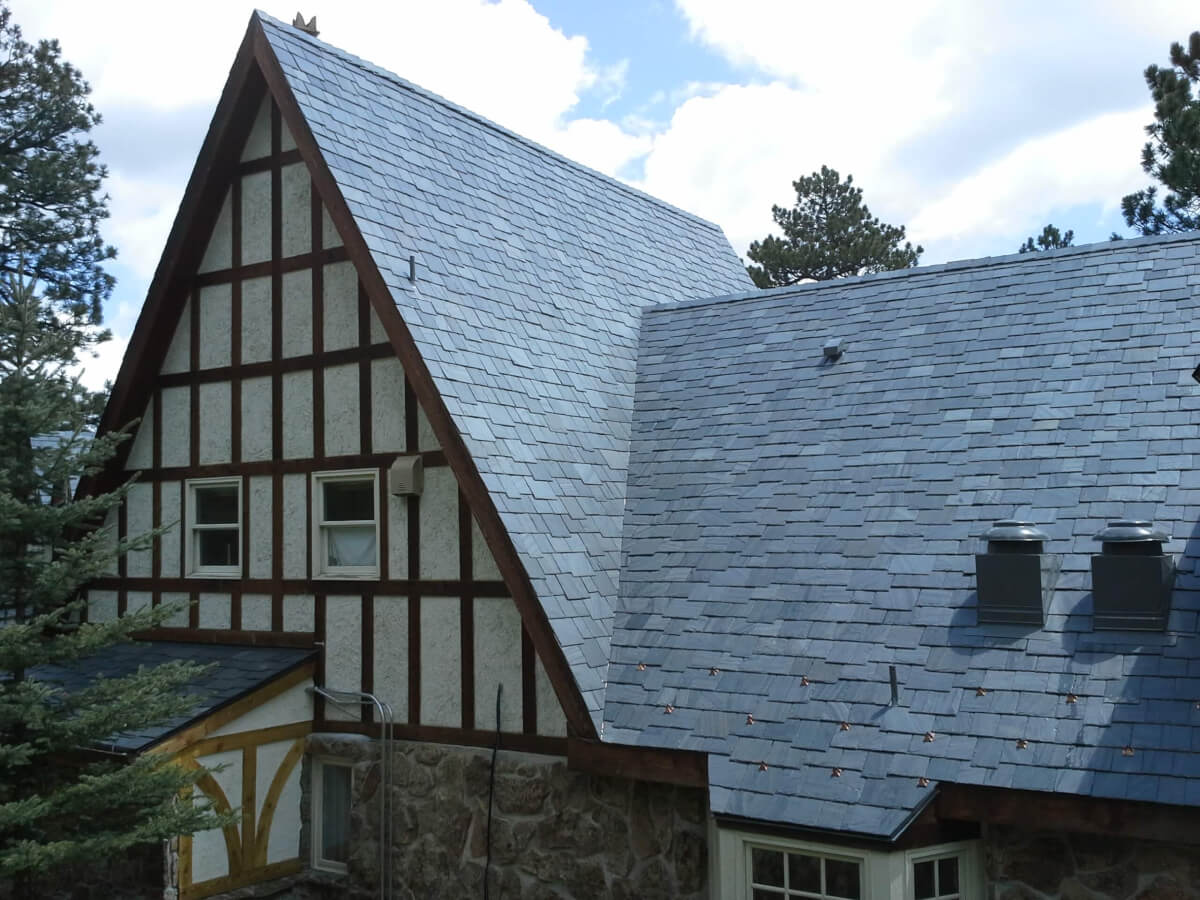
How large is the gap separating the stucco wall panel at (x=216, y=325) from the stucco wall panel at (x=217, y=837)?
3731 mm

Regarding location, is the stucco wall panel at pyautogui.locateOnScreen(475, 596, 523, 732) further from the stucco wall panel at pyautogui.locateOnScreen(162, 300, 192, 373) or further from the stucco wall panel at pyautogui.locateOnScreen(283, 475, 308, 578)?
the stucco wall panel at pyautogui.locateOnScreen(162, 300, 192, 373)

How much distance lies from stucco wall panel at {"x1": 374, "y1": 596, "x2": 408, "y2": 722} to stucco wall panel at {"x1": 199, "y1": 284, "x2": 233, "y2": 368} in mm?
3138

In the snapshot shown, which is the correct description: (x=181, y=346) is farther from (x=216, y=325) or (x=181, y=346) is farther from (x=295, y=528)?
(x=295, y=528)

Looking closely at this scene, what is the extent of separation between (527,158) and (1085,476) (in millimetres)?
7860

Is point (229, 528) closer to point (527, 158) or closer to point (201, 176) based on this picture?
point (201, 176)

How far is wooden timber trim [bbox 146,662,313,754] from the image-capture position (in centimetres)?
808

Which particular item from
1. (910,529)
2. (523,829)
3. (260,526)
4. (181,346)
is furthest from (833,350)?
(181,346)

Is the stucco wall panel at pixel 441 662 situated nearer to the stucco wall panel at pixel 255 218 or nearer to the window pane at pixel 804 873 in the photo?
the window pane at pixel 804 873

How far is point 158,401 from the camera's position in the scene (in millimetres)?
10680

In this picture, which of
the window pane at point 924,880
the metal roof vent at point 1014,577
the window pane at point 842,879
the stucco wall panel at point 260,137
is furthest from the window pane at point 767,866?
the stucco wall panel at point 260,137

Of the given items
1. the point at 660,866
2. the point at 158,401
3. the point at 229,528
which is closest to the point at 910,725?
the point at 660,866

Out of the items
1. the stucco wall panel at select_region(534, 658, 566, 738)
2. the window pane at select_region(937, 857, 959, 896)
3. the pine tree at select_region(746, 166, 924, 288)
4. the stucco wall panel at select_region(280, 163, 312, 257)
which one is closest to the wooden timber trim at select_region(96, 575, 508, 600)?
the stucco wall panel at select_region(534, 658, 566, 738)

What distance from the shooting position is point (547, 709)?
25.3ft

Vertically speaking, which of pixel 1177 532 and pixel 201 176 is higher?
pixel 201 176
